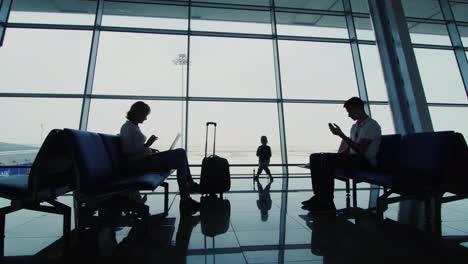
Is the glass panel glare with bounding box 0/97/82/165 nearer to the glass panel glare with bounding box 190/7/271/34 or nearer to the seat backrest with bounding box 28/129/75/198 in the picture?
the glass panel glare with bounding box 190/7/271/34

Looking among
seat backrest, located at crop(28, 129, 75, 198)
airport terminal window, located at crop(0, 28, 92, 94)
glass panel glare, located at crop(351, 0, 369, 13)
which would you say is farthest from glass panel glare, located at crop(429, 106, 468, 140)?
airport terminal window, located at crop(0, 28, 92, 94)

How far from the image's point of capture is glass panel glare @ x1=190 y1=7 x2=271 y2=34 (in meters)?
6.19

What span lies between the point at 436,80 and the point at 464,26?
6.67 ft

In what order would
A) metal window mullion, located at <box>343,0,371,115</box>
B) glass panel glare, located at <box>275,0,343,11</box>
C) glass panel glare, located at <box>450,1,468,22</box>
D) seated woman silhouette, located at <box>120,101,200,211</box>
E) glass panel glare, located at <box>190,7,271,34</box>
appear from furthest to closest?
glass panel glare, located at <box>450,1,468,22</box>, glass panel glare, located at <box>275,0,343,11</box>, glass panel glare, located at <box>190,7,271,34</box>, metal window mullion, located at <box>343,0,371,115</box>, seated woman silhouette, located at <box>120,101,200,211</box>

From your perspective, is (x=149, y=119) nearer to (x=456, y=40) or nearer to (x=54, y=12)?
(x=54, y=12)

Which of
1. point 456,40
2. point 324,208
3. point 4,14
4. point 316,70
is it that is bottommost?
point 324,208

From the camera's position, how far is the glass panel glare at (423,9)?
23.1 feet

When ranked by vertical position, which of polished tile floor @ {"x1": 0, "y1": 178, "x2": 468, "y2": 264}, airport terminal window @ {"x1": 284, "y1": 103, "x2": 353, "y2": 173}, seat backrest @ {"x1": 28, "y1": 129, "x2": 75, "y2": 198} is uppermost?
airport terminal window @ {"x1": 284, "y1": 103, "x2": 353, "y2": 173}

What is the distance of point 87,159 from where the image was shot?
174cm

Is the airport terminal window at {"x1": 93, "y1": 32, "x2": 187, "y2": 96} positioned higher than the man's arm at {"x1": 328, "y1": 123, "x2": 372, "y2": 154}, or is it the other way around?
the airport terminal window at {"x1": 93, "y1": 32, "x2": 187, "y2": 96}

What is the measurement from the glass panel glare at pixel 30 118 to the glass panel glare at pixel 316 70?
4.01 metres

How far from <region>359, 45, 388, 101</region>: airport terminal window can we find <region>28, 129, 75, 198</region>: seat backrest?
569cm

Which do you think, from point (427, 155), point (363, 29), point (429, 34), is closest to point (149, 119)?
point (427, 155)

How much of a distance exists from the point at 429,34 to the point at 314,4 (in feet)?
9.65
